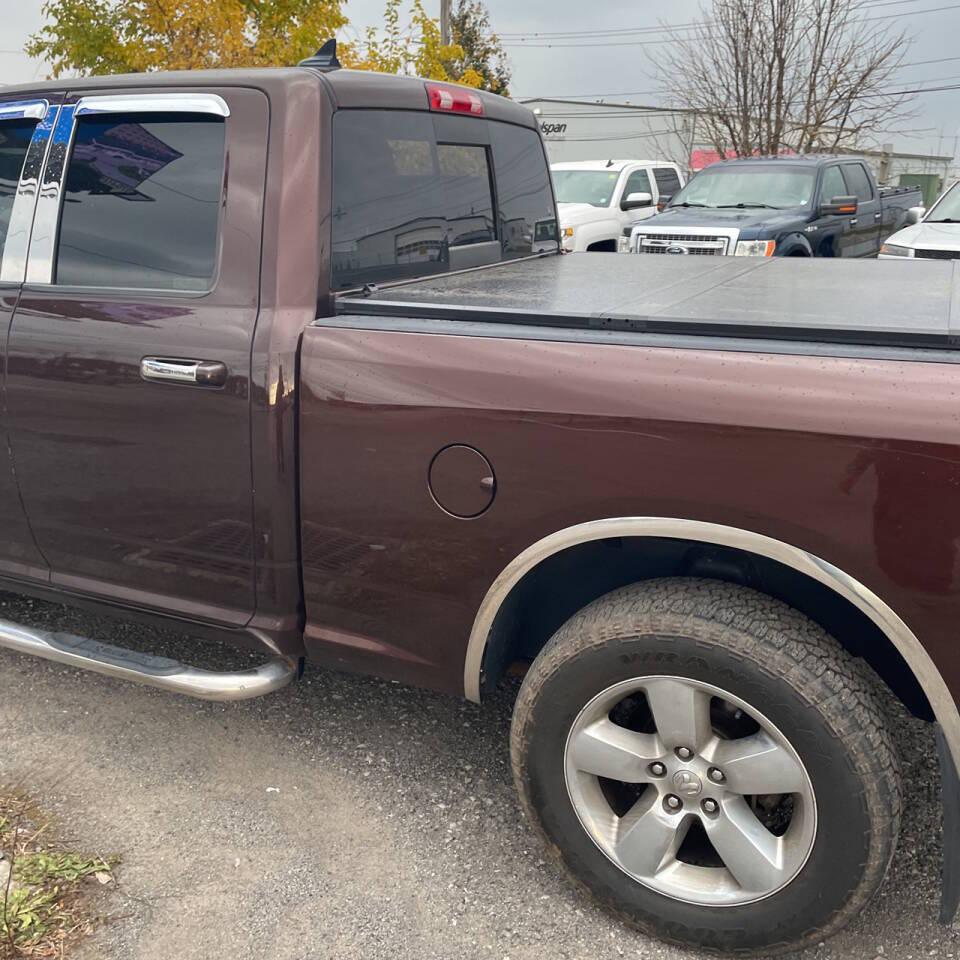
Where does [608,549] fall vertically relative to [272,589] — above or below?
above

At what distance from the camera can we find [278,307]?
2.50 meters

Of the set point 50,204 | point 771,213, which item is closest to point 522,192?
point 50,204

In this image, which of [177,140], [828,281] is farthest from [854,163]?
[177,140]

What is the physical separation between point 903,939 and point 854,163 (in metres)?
11.9

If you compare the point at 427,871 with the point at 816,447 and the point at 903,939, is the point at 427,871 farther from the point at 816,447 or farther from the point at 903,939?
the point at 816,447

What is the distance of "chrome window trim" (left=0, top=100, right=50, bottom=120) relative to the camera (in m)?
2.93

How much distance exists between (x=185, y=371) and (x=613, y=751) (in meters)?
1.45

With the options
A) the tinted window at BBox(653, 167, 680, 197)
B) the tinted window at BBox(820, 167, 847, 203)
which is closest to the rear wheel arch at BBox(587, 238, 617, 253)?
the tinted window at BBox(653, 167, 680, 197)

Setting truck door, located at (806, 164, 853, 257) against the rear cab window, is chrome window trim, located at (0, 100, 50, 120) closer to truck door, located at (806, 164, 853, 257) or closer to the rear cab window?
the rear cab window

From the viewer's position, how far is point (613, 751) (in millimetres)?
2271

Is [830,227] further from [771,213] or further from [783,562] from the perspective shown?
[783,562]

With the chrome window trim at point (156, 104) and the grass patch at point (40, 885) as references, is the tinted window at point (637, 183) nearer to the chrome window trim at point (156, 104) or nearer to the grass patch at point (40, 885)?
the chrome window trim at point (156, 104)

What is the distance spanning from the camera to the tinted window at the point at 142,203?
2662 mm

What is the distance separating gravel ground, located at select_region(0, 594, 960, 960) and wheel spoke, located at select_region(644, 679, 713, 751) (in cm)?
57
